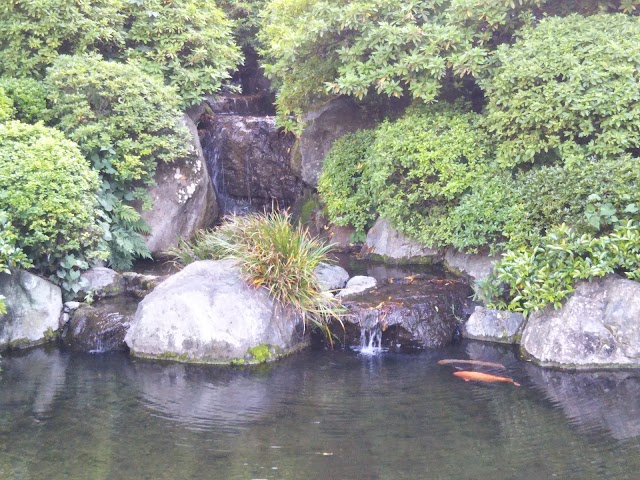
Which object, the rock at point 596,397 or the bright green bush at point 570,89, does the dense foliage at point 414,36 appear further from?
the rock at point 596,397

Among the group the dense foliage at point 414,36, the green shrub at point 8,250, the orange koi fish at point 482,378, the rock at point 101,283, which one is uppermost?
the dense foliage at point 414,36

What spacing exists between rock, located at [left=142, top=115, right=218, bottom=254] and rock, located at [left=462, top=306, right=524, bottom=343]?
5.40 m

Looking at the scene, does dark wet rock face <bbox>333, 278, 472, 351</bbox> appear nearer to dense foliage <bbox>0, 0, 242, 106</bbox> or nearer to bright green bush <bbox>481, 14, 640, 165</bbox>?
bright green bush <bbox>481, 14, 640, 165</bbox>

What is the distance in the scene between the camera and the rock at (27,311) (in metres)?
8.41

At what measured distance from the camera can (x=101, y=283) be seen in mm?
9461

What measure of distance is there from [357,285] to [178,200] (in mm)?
4003

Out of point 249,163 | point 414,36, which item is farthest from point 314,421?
point 249,163

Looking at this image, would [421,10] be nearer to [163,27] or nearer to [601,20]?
[601,20]

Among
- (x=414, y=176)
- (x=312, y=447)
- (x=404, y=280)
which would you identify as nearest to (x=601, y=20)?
(x=414, y=176)

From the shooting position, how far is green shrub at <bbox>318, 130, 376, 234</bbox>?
454 inches

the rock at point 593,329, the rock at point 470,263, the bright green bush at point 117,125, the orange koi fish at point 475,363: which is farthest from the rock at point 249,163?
the rock at point 593,329

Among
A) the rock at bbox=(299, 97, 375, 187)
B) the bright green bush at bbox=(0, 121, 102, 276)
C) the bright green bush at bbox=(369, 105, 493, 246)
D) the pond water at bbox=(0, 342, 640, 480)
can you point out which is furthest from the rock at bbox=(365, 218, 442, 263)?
the bright green bush at bbox=(0, 121, 102, 276)

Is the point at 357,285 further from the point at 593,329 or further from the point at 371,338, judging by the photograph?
the point at 593,329

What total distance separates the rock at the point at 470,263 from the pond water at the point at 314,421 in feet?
5.23
